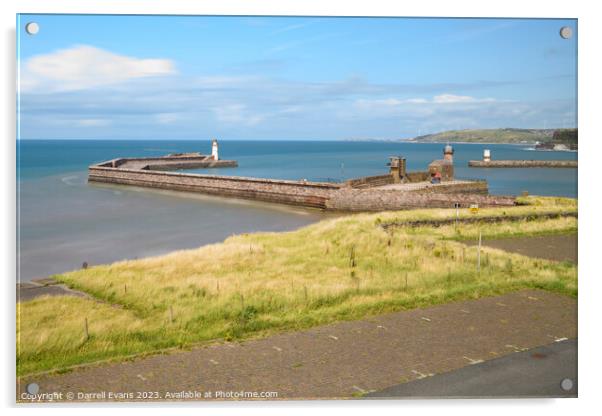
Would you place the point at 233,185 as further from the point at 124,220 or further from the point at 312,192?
the point at 124,220

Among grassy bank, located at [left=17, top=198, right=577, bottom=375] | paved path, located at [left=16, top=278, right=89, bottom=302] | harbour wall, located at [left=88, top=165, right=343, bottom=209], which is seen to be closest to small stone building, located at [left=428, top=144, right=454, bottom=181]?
harbour wall, located at [left=88, top=165, right=343, bottom=209]

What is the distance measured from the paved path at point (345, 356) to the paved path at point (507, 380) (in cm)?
15

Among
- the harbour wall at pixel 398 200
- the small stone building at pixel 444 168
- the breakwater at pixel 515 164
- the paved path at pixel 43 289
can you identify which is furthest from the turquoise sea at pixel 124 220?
the breakwater at pixel 515 164

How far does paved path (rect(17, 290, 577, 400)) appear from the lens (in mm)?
7074

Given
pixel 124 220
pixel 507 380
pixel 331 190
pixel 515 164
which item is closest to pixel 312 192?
pixel 331 190

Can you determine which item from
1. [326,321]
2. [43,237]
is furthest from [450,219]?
[43,237]

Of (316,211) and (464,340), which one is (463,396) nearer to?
(464,340)

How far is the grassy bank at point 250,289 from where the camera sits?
8.30 metres

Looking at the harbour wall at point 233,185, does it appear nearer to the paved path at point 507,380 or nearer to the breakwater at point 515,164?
the paved path at point 507,380

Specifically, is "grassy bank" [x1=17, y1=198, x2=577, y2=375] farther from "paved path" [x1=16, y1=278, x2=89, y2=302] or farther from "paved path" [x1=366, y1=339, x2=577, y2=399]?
"paved path" [x1=366, y1=339, x2=577, y2=399]

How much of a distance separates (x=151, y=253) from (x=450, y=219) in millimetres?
10017

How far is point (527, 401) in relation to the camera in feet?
23.3

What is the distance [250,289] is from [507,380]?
5206 millimetres

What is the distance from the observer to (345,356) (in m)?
7.86
